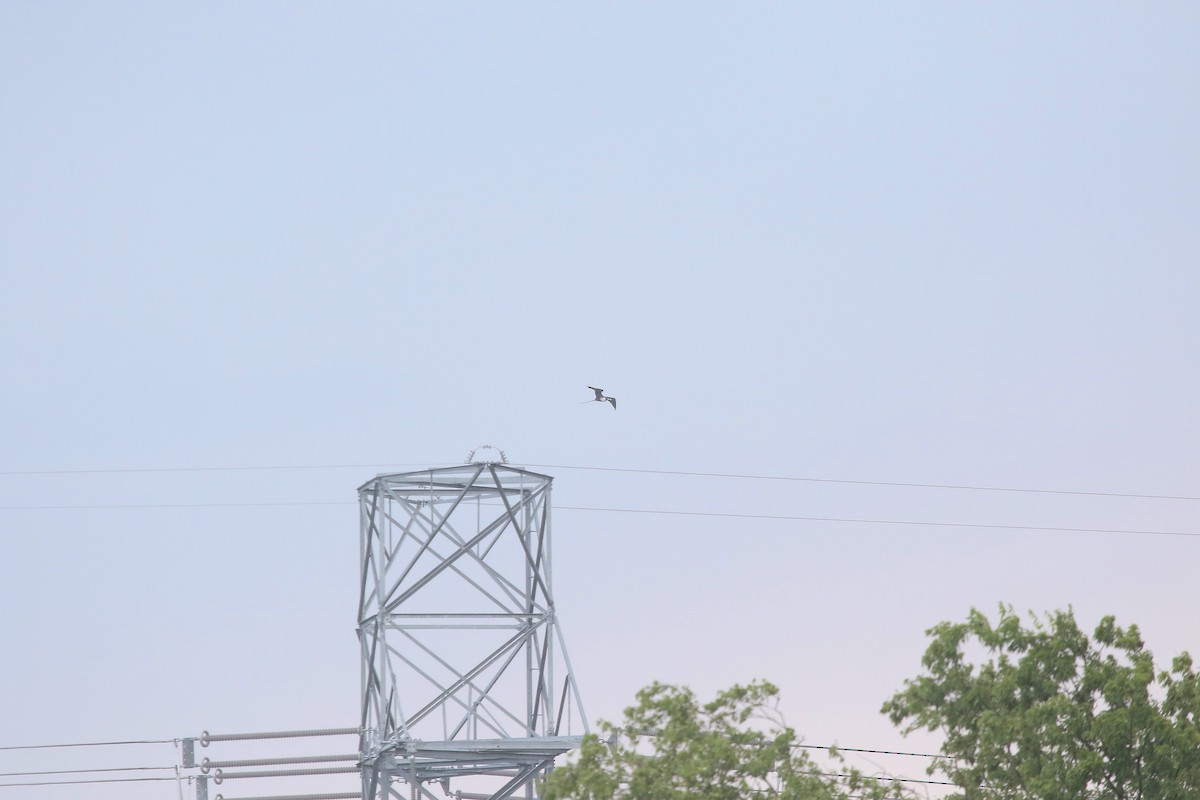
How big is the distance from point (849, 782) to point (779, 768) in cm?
151

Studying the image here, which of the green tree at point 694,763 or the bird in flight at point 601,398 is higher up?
the bird in flight at point 601,398

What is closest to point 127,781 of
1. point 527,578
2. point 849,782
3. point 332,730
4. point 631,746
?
point 332,730

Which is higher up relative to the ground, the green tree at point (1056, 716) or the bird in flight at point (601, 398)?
the bird in flight at point (601, 398)

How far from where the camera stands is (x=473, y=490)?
Answer: 4559 centimetres

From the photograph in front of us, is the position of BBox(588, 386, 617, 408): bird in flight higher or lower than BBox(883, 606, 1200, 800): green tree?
higher

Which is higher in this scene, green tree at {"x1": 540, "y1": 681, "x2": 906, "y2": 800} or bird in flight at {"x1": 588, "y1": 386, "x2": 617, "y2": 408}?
bird in flight at {"x1": 588, "y1": 386, "x2": 617, "y2": 408}

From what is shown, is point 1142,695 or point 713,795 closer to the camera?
point 713,795

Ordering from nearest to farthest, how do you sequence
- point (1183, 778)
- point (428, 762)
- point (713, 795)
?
1. point (713, 795)
2. point (1183, 778)
3. point (428, 762)

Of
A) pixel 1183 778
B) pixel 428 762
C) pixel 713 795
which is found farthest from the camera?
pixel 428 762

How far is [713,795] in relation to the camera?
35312mm

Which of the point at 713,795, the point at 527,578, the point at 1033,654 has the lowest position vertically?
the point at 713,795

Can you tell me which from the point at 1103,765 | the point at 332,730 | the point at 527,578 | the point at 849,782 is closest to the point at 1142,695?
the point at 1103,765

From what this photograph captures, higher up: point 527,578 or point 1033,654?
point 527,578

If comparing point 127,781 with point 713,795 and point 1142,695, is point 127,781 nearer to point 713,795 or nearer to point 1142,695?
point 713,795
